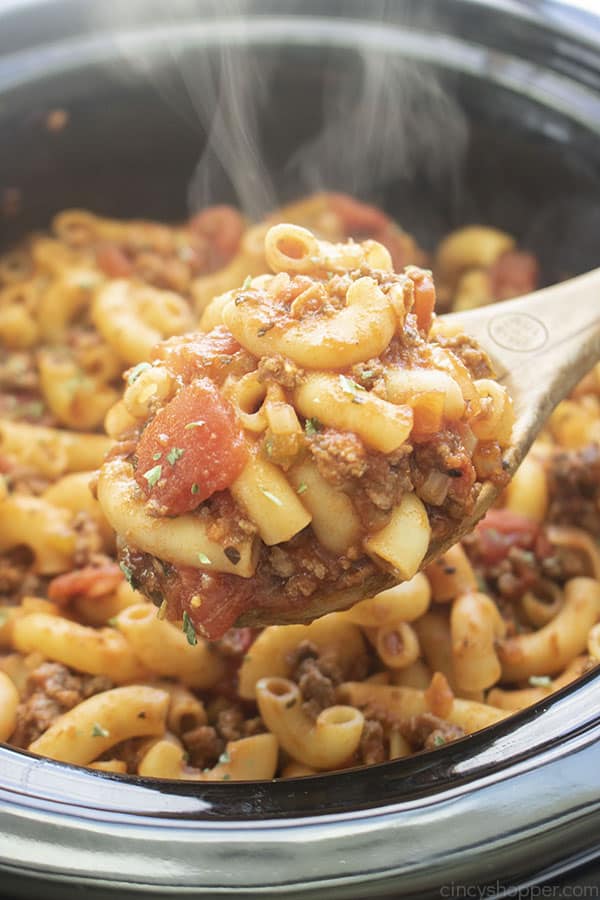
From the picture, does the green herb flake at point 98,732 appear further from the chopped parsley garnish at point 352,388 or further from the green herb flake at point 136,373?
the chopped parsley garnish at point 352,388

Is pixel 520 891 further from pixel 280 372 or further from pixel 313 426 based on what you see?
pixel 280 372

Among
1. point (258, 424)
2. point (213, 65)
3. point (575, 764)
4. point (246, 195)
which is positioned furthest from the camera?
point (246, 195)

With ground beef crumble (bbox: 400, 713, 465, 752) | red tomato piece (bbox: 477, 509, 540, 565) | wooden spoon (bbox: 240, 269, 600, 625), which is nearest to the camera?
ground beef crumble (bbox: 400, 713, 465, 752)

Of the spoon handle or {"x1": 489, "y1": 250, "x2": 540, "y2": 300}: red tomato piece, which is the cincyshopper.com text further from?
{"x1": 489, "y1": 250, "x2": 540, "y2": 300}: red tomato piece

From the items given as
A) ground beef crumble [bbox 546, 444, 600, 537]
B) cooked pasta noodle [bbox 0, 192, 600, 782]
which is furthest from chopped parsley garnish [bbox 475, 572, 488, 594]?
ground beef crumble [bbox 546, 444, 600, 537]

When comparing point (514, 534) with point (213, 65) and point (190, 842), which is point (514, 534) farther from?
point (213, 65)

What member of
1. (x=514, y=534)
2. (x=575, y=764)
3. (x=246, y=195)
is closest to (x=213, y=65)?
(x=246, y=195)
